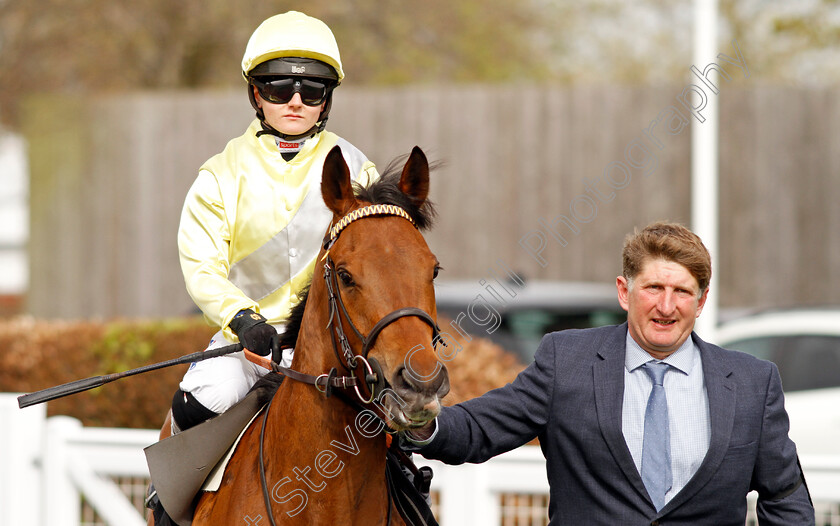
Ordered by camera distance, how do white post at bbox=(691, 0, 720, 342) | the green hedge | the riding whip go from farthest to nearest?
white post at bbox=(691, 0, 720, 342) < the green hedge < the riding whip

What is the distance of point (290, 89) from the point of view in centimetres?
308

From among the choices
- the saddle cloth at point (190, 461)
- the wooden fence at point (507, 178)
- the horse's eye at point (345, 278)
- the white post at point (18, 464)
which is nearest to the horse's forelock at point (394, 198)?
the horse's eye at point (345, 278)

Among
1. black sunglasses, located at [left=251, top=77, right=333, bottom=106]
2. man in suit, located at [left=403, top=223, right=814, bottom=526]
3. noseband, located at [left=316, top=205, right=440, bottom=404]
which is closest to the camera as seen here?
noseband, located at [left=316, top=205, right=440, bottom=404]

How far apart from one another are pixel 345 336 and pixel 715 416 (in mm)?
1060

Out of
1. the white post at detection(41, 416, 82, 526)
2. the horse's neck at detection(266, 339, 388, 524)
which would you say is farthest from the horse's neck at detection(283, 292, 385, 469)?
the white post at detection(41, 416, 82, 526)

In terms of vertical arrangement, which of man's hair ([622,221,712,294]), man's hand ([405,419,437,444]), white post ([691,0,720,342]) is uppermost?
white post ([691,0,720,342])

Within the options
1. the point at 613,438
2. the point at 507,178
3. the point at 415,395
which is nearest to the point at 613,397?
the point at 613,438

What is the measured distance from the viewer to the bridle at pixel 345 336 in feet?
7.50

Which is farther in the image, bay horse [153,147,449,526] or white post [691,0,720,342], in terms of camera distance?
white post [691,0,720,342]

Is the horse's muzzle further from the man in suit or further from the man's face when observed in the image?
the man's face

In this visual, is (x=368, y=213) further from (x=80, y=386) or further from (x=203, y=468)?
(x=80, y=386)

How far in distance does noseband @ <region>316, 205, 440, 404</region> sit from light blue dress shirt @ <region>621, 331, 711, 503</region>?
2.11ft

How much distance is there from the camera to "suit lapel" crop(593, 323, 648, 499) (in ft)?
8.39

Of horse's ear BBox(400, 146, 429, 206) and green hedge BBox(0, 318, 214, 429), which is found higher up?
horse's ear BBox(400, 146, 429, 206)
